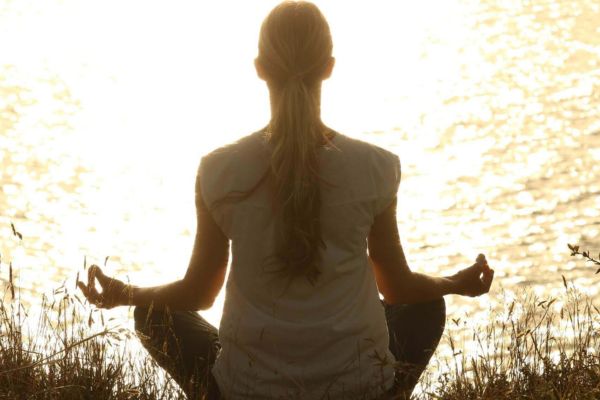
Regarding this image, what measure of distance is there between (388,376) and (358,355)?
0.48ft

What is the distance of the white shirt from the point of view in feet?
12.0

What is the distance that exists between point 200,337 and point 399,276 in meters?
0.69

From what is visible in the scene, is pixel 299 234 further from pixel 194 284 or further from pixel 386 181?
pixel 194 284

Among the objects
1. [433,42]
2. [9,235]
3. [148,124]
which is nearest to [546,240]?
[9,235]

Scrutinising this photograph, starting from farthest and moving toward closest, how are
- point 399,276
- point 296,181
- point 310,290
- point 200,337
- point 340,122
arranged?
1. point 340,122
2. point 200,337
3. point 399,276
4. point 310,290
5. point 296,181

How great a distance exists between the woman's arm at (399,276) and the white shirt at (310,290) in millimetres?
127

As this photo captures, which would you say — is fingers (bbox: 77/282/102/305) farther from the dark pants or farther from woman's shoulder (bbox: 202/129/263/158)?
woman's shoulder (bbox: 202/129/263/158)

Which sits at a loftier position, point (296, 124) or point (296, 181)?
point (296, 124)

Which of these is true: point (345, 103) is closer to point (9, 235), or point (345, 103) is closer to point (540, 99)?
point (540, 99)

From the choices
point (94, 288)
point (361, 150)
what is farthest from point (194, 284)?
point (361, 150)

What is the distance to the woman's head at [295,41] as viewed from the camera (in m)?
3.64

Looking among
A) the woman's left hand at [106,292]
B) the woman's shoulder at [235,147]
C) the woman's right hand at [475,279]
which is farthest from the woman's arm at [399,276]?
the woman's left hand at [106,292]

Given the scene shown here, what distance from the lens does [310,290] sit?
3.66 meters

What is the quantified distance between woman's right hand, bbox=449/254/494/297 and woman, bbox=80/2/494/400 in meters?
0.35
